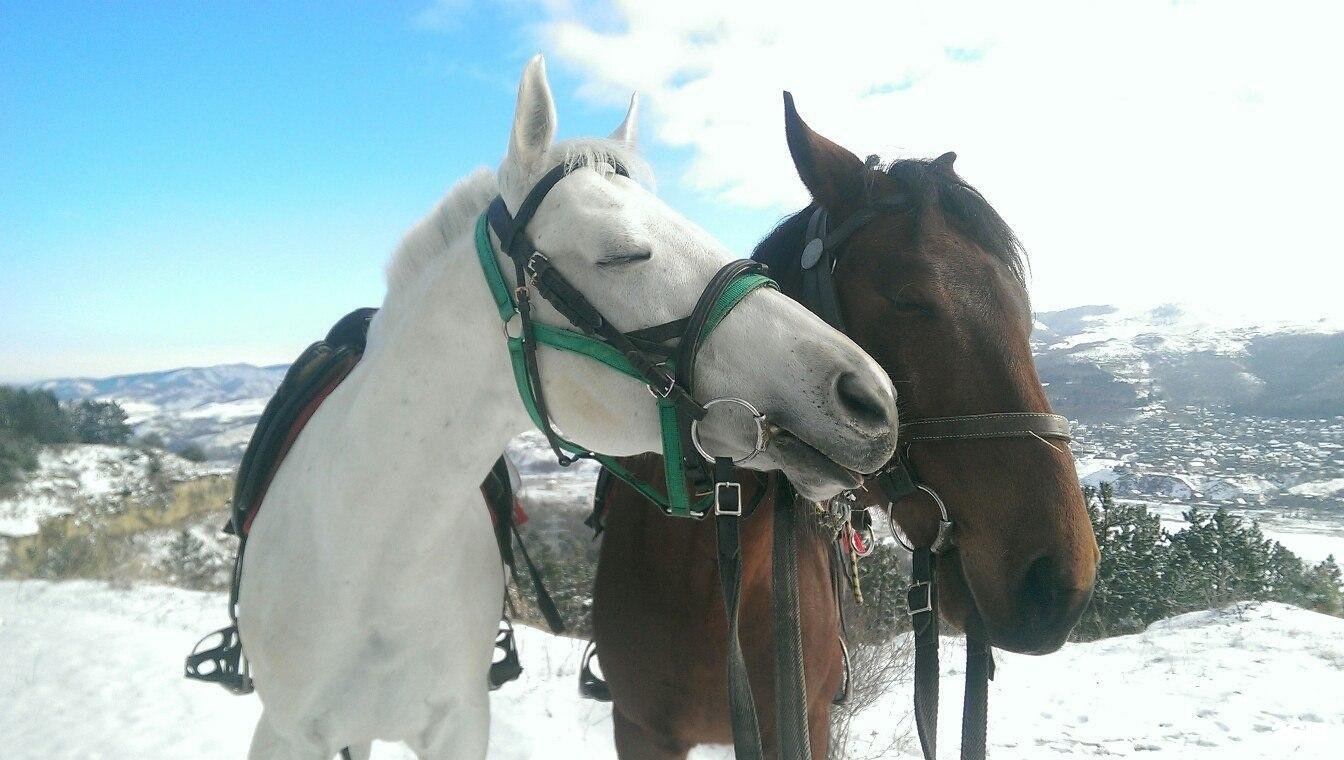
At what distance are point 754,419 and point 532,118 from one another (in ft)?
2.72

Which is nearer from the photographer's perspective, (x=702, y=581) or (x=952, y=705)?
(x=702, y=581)

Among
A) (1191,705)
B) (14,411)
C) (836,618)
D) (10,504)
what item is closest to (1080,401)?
(1191,705)

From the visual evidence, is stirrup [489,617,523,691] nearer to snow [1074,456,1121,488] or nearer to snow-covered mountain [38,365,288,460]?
snow [1074,456,1121,488]

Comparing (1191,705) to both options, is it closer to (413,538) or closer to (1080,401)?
(413,538)

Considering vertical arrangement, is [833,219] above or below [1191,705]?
above

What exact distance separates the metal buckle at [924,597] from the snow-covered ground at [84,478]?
51.5ft

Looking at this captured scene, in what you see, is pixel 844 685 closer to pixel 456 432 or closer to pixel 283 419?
pixel 456 432

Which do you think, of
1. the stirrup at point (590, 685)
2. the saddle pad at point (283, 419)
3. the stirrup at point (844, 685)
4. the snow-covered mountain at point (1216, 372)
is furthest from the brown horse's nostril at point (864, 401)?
the snow-covered mountain at point (1216, 372)

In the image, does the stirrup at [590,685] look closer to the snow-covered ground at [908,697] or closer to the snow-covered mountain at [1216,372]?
the snow-covered ground at [908,697]

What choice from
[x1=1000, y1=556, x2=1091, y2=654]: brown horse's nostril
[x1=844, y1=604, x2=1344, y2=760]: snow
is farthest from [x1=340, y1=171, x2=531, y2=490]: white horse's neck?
[x1=844, y1=604, x2=1344, y2=760]: snow

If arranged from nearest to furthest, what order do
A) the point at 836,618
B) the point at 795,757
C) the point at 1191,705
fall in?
1. the point at 795,757
2. the point at 836,618
3. the point at 1191,705

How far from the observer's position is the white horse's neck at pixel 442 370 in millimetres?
1446

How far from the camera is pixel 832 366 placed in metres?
1.11

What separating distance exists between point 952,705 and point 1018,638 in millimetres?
5356
